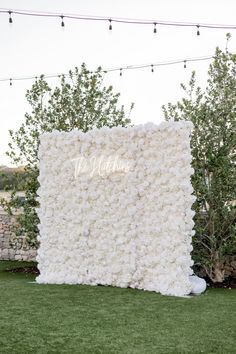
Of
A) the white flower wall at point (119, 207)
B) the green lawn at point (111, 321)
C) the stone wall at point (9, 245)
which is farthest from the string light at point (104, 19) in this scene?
the stone wall at point (9, 245)

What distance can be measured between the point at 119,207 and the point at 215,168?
2.39 meters

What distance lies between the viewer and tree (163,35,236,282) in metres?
11.5

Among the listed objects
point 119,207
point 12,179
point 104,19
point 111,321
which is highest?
point 104,19

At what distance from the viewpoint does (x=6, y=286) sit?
35.5ft

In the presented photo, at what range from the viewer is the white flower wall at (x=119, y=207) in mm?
9672

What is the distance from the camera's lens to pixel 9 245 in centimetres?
1619

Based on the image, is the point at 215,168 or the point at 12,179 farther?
the point at 12,179

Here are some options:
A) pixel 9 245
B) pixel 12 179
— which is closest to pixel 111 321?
pixel 12 179

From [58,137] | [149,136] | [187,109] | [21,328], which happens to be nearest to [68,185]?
[58,137]

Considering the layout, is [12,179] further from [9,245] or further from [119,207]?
[119,207]

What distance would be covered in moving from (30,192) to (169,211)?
5539 mm

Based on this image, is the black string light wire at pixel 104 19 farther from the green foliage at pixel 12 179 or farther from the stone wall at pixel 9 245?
the stone wall at pixel 9 245

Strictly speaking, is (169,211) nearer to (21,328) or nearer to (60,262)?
(60,262)

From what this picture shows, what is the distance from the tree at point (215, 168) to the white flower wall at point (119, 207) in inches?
69.0
